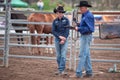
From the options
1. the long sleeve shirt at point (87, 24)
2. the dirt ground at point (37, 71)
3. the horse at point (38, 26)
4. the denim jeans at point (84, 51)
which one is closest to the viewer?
the long sleeve shirt at point (87, 24)

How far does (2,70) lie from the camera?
9945mm

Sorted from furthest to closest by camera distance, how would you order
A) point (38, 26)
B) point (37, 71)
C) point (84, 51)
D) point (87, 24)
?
point (38, 26) < point (37, 71) < point (84, 51) < point (87, 24)

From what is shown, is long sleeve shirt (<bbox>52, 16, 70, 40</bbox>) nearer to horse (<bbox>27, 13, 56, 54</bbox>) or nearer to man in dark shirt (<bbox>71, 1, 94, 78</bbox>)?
man in dark shirt (<bbox>71, 1, 94, 78</bbox>)

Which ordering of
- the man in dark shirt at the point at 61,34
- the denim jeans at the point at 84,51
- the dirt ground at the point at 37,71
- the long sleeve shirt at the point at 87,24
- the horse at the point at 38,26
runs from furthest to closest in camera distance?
the horse at the point at 38,26 → the man in dark shirt at the point at 61,34 → the dirt ground at the point at 37,71 → the denim jeans at the point at 84,51 → the long sleeve shirt at the point at 87,24

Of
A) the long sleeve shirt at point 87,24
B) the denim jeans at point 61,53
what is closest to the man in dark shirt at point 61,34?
the denim jeans at point 61,53

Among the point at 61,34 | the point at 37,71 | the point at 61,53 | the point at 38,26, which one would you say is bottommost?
the point at 37,71

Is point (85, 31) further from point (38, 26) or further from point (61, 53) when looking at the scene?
point (38, 26)

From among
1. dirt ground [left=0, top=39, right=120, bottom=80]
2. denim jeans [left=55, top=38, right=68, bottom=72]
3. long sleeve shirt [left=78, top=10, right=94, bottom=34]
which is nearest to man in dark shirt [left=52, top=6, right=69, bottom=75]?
denim jeans [left=55, top=38, right=68, bottom=72]

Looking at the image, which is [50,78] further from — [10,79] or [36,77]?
[10,79]

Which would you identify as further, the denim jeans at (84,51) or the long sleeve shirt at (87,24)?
the denim jeans at (84,51)

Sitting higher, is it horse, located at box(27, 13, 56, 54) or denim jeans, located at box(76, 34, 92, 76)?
horse, located at box(27, 13, 56, 54)

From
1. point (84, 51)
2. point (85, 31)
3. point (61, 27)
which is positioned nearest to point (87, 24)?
point (85, 31)

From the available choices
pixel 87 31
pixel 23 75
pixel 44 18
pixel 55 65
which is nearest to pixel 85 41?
pixel 87 31

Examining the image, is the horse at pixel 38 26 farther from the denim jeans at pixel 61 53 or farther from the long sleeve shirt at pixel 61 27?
the long sleeve shirt at pixel 61 27
